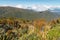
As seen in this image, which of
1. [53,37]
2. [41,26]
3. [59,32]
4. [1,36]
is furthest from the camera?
[1,36]

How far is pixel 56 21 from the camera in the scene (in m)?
21.9

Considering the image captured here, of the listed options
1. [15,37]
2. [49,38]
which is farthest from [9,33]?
[49,38]

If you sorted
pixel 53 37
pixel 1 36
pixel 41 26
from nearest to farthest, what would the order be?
pixel 53 37 → pixel 41 26 → pixel 1 36

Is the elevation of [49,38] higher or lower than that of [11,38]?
higher

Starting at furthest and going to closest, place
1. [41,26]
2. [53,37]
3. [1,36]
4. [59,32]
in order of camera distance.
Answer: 1. [1,36]
2. [41,26]
3. [59,32]
4. [53,37]

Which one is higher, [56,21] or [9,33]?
[56,21]

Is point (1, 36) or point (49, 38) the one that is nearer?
point (49, 38)

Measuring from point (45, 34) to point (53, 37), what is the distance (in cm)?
180

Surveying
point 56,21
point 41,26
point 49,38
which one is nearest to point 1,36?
point 41,26

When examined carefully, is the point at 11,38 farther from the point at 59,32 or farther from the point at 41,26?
the point at 59,32

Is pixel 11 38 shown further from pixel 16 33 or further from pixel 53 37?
pixel 53 37

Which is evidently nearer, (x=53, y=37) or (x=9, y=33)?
(x=53, y=37)

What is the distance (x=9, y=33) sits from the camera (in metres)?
22.1

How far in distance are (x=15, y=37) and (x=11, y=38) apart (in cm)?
74
